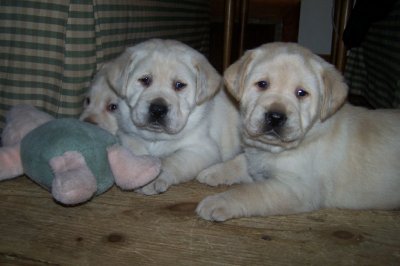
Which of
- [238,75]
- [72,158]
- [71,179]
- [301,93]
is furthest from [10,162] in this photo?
[301,93]

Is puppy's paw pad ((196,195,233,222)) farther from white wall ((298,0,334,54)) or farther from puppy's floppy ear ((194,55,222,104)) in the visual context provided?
white wall ((298,0,334,54))

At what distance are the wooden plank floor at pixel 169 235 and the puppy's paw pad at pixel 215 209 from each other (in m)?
0.04

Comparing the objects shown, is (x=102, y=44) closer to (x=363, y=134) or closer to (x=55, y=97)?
(x=55, y=97)

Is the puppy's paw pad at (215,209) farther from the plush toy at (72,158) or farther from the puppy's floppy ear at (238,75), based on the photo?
the puppy's floppy ear at (238,75)

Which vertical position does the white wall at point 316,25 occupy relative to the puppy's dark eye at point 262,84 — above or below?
above

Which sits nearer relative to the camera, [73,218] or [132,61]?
[73,218]

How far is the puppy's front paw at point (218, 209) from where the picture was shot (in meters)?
2.23

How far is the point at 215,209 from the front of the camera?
7.39 feet

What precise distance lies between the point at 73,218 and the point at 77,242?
0.26 meters

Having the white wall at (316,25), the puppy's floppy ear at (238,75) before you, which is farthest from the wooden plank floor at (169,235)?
the white wall at (316,25)

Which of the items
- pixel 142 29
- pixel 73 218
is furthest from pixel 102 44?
pixel 73 218

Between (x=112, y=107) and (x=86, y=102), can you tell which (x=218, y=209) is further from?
(x=86, y=102)

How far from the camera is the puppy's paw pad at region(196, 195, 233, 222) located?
2.23 m

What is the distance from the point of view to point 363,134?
2.64 metres
